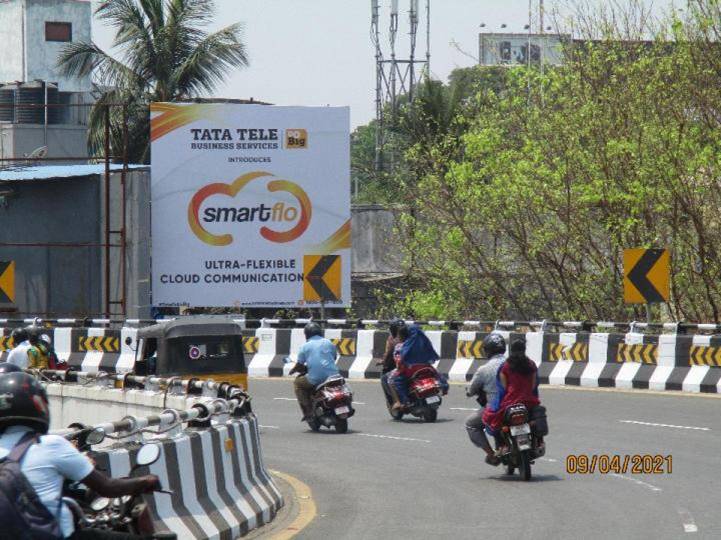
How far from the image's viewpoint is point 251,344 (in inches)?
1302

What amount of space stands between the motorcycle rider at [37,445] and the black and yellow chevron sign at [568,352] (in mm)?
21224

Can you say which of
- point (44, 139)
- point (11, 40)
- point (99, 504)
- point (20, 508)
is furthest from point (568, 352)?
point (11, 40)

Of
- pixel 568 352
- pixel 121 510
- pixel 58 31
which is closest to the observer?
pixel 121 510

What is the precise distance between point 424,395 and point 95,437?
43.4 feet

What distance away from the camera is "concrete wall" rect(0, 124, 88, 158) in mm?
52188

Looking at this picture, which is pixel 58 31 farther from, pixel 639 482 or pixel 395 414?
pixel 639 482

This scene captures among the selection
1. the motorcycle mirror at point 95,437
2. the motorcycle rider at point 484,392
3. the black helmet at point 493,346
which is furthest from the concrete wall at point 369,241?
the motorcycle mirror at point 95,437

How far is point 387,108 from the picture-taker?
6588 centimetres

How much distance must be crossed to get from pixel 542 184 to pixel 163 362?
1684 cm

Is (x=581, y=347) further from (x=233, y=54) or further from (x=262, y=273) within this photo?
(x=233, y=54)

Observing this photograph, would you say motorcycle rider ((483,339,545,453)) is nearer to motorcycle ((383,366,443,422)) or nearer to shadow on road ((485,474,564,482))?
shadow on road ((485,474,564,482))

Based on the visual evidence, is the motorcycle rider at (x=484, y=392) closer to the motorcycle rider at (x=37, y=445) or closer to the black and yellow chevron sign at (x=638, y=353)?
the motorcycle rider at (x=37, y=445)

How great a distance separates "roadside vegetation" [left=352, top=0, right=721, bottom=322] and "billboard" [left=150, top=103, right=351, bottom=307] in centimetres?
247

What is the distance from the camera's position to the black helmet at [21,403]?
6648 millimetres
